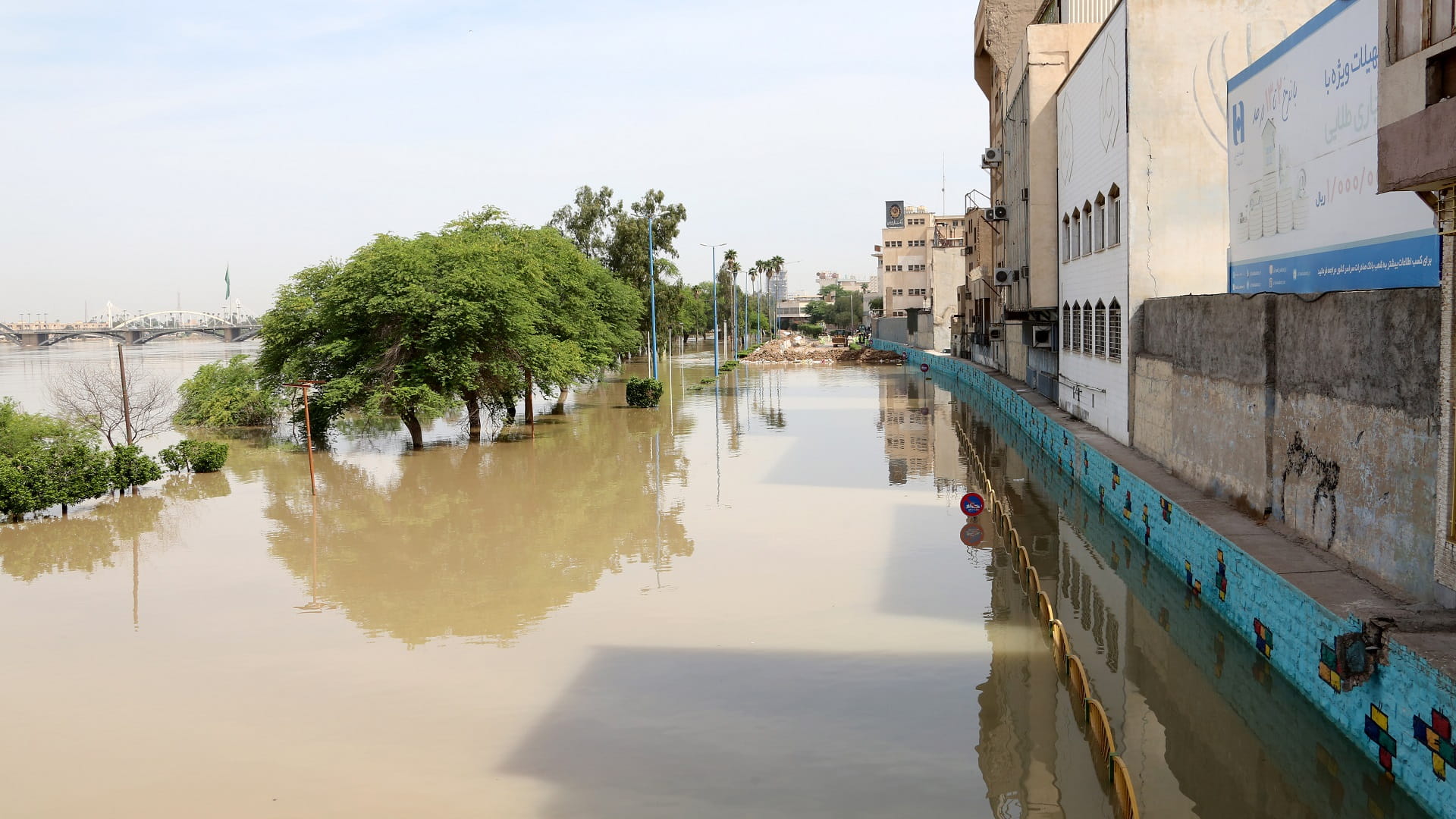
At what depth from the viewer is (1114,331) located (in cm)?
2405

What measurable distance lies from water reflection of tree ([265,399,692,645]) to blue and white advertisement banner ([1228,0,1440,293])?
1084 cm

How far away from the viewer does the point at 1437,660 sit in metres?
7.78

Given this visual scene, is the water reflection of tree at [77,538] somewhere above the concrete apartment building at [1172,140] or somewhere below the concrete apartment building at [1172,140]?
below

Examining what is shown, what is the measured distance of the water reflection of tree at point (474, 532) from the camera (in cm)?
1546

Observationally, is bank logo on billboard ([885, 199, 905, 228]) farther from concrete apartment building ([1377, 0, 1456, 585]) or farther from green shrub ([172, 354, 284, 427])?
concrete apartment building ([1377, 0, 1456, 585])

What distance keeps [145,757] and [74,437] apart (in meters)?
19.0

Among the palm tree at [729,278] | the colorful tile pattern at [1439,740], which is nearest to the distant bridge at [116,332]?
the palm tree at [729,278]

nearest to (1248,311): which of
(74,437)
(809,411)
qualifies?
(74,437)

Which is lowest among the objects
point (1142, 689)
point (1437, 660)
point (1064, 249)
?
point (1142, 689)

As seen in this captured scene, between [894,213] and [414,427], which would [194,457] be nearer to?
[414,427]

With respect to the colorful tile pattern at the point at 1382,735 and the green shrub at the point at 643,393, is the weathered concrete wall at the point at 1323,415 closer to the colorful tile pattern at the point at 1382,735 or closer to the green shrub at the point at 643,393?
the colorful tile pattern at the point at 1382,735

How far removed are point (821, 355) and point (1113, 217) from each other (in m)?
64.5

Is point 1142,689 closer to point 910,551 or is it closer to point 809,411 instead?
point 910,551

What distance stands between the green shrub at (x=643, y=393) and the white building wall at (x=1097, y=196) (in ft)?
Result: 61.9
